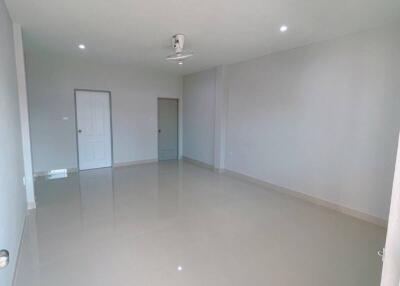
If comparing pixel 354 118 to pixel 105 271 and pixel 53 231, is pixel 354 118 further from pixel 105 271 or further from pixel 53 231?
pixel 53 231

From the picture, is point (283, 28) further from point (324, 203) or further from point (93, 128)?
point (93, 128)

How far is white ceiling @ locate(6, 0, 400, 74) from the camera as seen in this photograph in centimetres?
249

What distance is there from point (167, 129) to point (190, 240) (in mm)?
4700

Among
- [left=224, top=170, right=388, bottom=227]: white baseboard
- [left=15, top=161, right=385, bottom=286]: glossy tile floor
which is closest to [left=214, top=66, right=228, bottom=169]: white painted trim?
[left=224, top=170, right=388, bottom=227]: white baseboard

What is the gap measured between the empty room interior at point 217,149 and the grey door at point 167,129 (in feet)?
3.96

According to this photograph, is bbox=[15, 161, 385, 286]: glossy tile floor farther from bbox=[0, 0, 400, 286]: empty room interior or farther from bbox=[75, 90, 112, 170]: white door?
bbox=[75, 90, 112, 170]: white door

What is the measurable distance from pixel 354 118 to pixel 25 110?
4756mm

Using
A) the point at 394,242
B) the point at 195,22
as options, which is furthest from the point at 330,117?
the point at 394,242

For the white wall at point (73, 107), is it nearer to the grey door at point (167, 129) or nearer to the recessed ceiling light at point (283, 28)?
the grey door at point (167, 129)

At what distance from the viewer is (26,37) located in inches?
142

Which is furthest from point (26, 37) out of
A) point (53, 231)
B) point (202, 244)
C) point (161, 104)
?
point (202, 244)

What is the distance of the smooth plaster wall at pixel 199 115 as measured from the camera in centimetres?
587

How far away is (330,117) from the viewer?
3432 millimetres

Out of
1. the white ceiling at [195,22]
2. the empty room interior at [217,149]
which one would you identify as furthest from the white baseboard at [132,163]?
Result: the white ceiling at [195,22]
